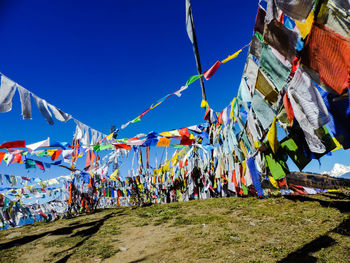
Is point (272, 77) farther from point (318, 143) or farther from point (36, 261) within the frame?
point (36, 261)

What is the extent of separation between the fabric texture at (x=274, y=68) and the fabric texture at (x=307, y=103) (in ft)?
0.77

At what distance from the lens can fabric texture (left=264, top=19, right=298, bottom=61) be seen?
1.84 meters

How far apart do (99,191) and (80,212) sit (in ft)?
10.0

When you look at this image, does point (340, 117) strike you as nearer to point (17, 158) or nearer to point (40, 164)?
point (17, 158)

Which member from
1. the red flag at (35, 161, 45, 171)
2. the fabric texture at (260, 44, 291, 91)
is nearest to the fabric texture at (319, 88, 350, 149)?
the fabric texture at (260, 44, 291, 91)

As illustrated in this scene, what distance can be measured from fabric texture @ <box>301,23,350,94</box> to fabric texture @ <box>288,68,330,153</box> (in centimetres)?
13

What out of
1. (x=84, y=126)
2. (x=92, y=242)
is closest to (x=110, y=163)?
(x=84, y=126)

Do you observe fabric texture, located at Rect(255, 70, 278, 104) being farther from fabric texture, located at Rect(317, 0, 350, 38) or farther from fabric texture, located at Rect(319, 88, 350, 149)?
fabric texture, located at Rect(317, 0, 350, 38)

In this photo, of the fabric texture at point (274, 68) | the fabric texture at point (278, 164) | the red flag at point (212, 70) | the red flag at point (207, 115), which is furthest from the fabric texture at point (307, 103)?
the red flag at point (207, 115)

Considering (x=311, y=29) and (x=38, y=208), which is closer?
(x=311, y=29)

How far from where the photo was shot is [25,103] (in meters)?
4.37

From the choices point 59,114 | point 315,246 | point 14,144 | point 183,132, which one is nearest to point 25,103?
point 59,114

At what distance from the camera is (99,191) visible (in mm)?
13633

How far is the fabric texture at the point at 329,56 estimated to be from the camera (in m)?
1.46
